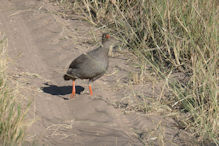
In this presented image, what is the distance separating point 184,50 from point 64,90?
2.18 meters

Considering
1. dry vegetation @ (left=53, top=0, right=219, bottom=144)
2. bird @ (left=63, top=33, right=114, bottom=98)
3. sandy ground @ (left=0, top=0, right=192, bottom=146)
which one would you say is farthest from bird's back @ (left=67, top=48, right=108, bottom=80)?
dry vegetation @ (left=53, top=0, right=219, bottom=144)

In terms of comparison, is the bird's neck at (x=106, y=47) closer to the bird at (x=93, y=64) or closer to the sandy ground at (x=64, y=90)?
the bird at (x=93, y=64)

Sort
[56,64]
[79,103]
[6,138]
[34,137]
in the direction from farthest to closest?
[56,64] → [79,103] → [34,137] → [6,138]

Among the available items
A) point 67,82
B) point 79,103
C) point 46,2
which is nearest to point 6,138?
point 79,103

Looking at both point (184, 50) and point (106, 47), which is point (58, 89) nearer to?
point (106, 47)

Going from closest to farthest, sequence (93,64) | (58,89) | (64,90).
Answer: (93,64), (58,89), (64,90)

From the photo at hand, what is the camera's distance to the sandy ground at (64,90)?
5383 mm

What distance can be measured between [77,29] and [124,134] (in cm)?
443

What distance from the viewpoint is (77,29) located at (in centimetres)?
948

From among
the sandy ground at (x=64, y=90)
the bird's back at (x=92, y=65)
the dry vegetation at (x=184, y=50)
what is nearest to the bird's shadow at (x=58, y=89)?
the sandy ground at (x=64, y=90)

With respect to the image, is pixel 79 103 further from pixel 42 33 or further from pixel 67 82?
pixel 42 33

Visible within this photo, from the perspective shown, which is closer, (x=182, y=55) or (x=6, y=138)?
(x=6, y=138)

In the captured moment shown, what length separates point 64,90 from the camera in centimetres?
742

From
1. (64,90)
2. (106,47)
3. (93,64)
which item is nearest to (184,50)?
(106,47)
